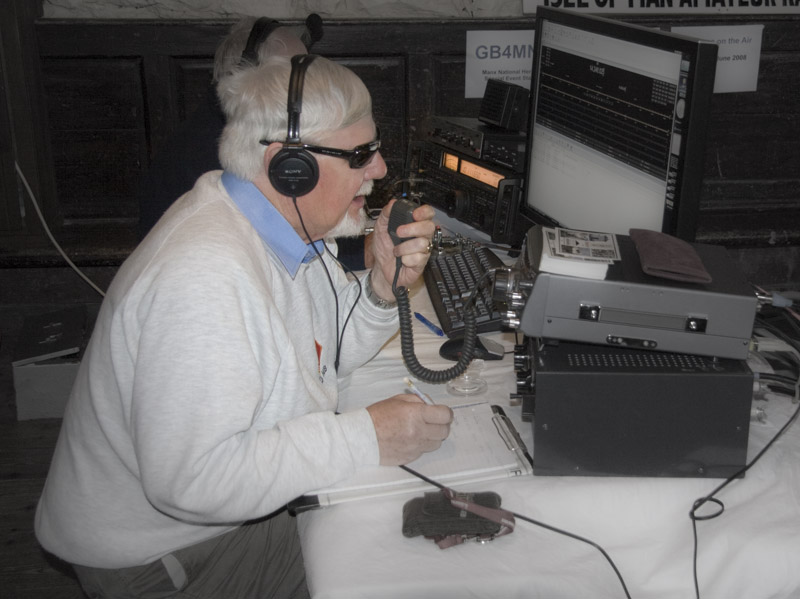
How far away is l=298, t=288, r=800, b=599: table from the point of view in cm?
94

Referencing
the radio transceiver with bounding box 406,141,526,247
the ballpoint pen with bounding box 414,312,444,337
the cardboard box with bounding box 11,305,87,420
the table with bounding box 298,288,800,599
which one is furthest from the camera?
the cardboard box with bounding box 11,305,87,420

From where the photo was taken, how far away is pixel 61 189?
2.94 meters

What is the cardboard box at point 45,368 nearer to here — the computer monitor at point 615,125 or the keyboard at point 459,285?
the keyboard at point 459,285

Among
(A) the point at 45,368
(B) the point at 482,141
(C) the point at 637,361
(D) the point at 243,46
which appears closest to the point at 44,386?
(A) the point at 45,368

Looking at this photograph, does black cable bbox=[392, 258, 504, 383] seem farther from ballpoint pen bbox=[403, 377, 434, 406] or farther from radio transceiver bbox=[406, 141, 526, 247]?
radio transceiver bbox=[406, 141, 526, 247]

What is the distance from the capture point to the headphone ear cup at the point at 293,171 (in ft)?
3.64

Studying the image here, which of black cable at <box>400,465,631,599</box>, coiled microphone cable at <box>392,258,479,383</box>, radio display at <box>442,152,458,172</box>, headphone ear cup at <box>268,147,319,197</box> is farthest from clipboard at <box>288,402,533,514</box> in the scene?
radio display at <box>442,152,458,172</box>

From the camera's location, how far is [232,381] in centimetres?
97

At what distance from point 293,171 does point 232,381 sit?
317mm

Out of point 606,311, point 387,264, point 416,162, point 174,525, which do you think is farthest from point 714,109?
point 174,525

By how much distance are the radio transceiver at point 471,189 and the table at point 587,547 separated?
0.90 metres

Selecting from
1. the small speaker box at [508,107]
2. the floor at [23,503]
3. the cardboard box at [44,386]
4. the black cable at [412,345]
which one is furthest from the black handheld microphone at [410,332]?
the cardboard box at [44,386]

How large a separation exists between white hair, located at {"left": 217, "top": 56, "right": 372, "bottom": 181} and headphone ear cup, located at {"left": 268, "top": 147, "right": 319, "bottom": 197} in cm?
4

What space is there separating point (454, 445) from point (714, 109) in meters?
2.35
